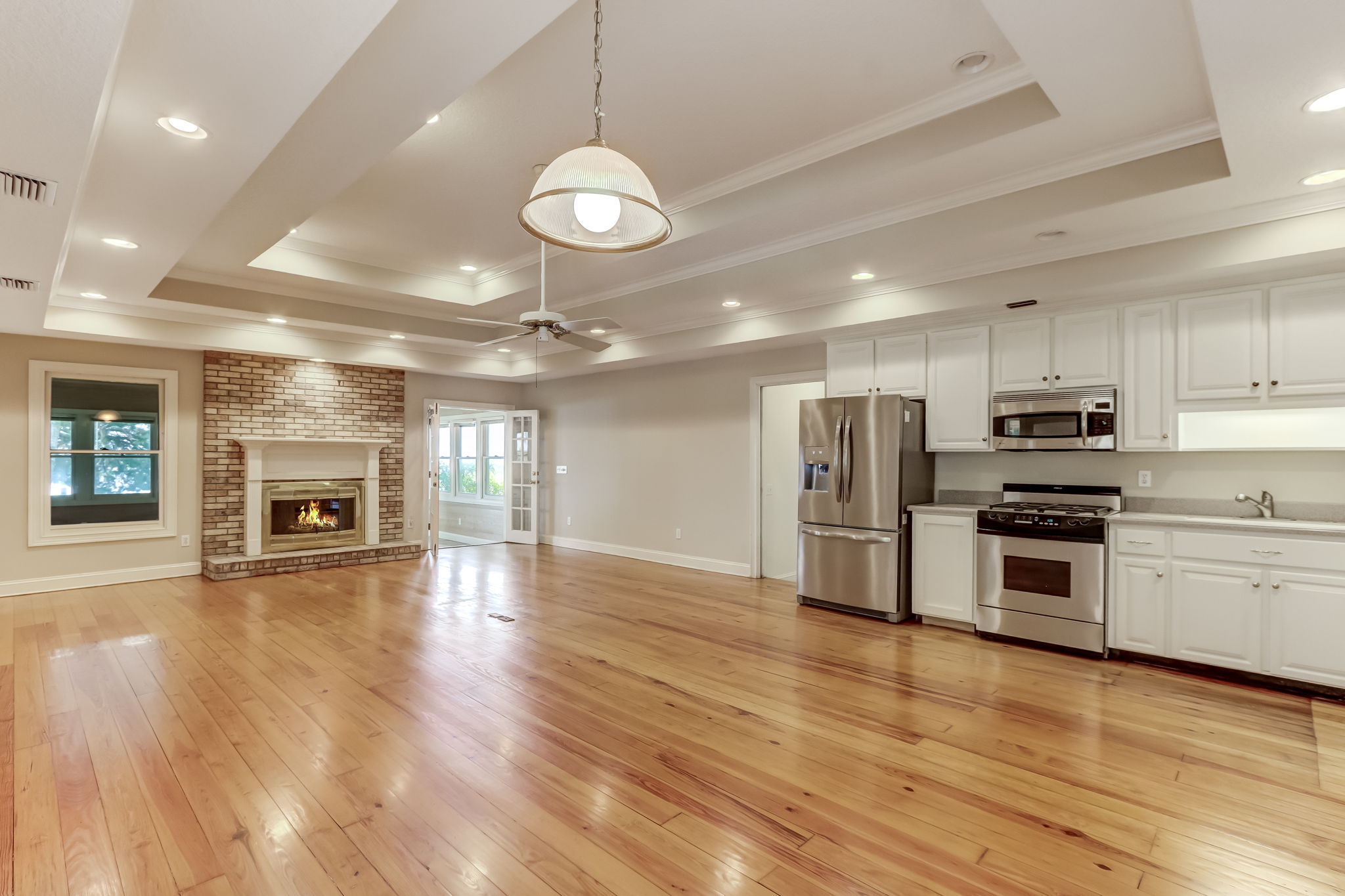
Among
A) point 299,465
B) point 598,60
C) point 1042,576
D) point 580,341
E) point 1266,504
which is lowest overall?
point 1042,576

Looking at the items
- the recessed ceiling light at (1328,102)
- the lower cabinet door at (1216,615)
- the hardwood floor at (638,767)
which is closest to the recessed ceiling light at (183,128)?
the hardwood floor at (638,767)

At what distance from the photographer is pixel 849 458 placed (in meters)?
5.30

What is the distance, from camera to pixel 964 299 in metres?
4.61

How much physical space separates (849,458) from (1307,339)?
9.22ft

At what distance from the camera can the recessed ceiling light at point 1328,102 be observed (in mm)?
2260

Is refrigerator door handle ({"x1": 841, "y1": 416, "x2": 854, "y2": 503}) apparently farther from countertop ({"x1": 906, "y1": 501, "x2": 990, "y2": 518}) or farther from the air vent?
the air vent

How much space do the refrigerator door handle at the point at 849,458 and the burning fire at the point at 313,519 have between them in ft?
19.9

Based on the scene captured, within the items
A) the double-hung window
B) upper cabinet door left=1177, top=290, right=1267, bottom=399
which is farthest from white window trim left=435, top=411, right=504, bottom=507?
upper cabinet door left=1177, top=290, right=1267, bottom=399

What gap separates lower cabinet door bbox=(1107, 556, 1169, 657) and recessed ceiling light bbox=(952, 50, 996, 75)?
3.14 meters

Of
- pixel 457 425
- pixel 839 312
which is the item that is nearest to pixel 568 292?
pixel 839 312

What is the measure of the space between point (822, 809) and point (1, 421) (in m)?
7.66

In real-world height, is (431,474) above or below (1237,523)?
above

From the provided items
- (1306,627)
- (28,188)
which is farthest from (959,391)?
(28,188)

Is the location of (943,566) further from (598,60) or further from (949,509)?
(598,60)
